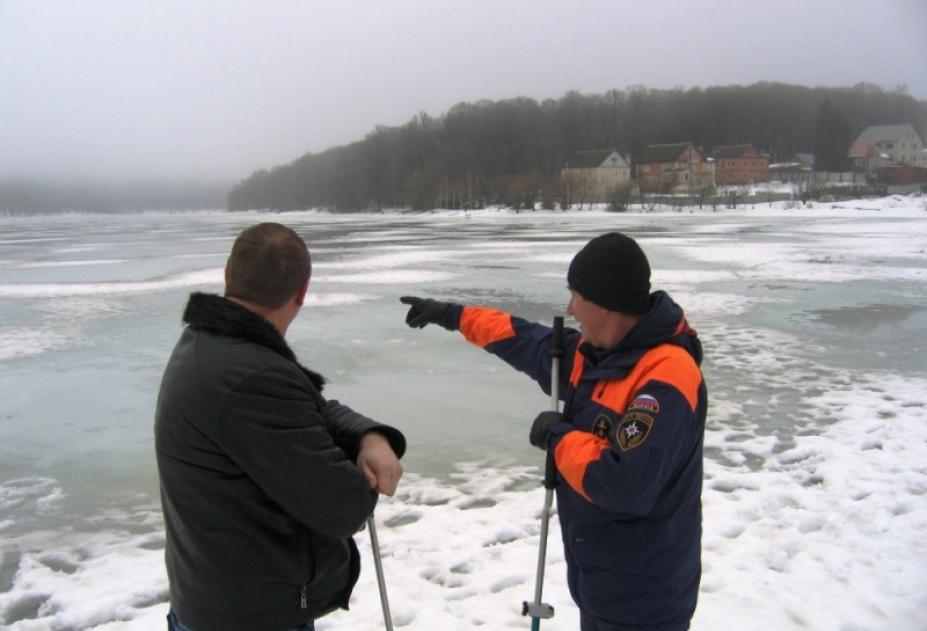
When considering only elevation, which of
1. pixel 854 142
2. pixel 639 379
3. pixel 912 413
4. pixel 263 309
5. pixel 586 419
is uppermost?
pixel 854 142

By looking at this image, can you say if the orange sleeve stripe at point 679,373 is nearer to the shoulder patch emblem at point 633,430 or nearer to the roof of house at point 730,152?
the shoulder patch emblem at point 633,430

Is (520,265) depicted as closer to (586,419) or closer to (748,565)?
(748,565)

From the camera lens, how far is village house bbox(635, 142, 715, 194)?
88.5m

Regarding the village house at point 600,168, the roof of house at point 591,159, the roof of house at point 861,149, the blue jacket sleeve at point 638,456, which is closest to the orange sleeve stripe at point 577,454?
the blue jacket sleeve at point 638,456

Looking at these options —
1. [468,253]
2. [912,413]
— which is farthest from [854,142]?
[912,413]

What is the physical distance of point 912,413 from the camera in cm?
595

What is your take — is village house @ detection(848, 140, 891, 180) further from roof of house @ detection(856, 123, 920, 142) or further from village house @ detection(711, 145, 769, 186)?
village house @ detection(711, 145, 769, 186)

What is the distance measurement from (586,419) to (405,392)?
198 inches

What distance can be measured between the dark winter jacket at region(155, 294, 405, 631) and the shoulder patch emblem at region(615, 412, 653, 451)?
66 cm

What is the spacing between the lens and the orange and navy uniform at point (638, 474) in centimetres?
178

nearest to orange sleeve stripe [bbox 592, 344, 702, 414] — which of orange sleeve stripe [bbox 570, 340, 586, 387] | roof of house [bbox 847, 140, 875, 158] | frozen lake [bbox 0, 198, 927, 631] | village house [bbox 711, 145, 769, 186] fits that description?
orange sleeve stripe [bbox 570, 340, 586, 387]

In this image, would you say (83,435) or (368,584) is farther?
(83,435)

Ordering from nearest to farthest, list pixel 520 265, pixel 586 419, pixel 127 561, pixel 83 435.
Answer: pixel 586 419
pixel 127 561
pixel 83 435
pixel 520 265

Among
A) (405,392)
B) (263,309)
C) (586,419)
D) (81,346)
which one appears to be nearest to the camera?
(263,309)
